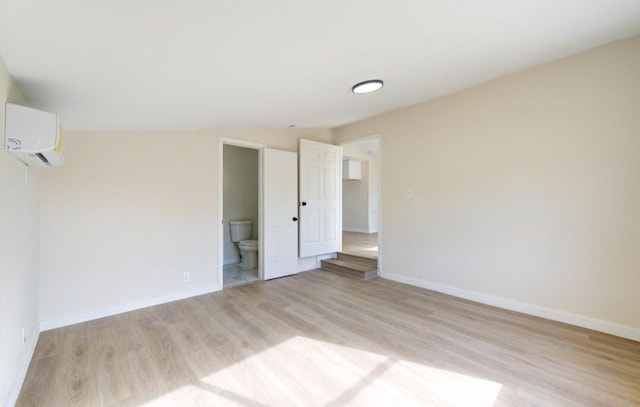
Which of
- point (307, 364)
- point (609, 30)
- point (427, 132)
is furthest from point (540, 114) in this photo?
point (307, 364)

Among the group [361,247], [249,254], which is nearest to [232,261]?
[249,254]

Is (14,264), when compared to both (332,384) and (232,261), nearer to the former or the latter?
(332,384)

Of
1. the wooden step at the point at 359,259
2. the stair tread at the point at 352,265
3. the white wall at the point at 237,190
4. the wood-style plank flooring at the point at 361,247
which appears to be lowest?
the stair tread at the point at 352,265

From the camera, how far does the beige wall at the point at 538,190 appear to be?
2.27 metres

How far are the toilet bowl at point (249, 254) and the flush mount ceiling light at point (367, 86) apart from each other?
2911mm

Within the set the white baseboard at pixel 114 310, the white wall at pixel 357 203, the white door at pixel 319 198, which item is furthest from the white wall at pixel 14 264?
the white wall at pixel 357 203

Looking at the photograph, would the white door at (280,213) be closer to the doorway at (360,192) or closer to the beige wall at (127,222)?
the beige wall at (127,222)

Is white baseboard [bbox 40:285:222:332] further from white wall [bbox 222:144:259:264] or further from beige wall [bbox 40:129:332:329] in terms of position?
white wall [bbox 222:144:259:264]

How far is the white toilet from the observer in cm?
450

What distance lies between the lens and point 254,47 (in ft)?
5.16

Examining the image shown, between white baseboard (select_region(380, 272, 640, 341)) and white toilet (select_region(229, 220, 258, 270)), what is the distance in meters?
2.47

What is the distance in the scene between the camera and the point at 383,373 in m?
1.85

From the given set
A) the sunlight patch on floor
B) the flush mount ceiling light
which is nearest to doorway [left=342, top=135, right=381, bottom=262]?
the flush mount ceiling light

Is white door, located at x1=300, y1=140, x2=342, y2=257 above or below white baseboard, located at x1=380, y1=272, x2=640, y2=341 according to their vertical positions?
above
